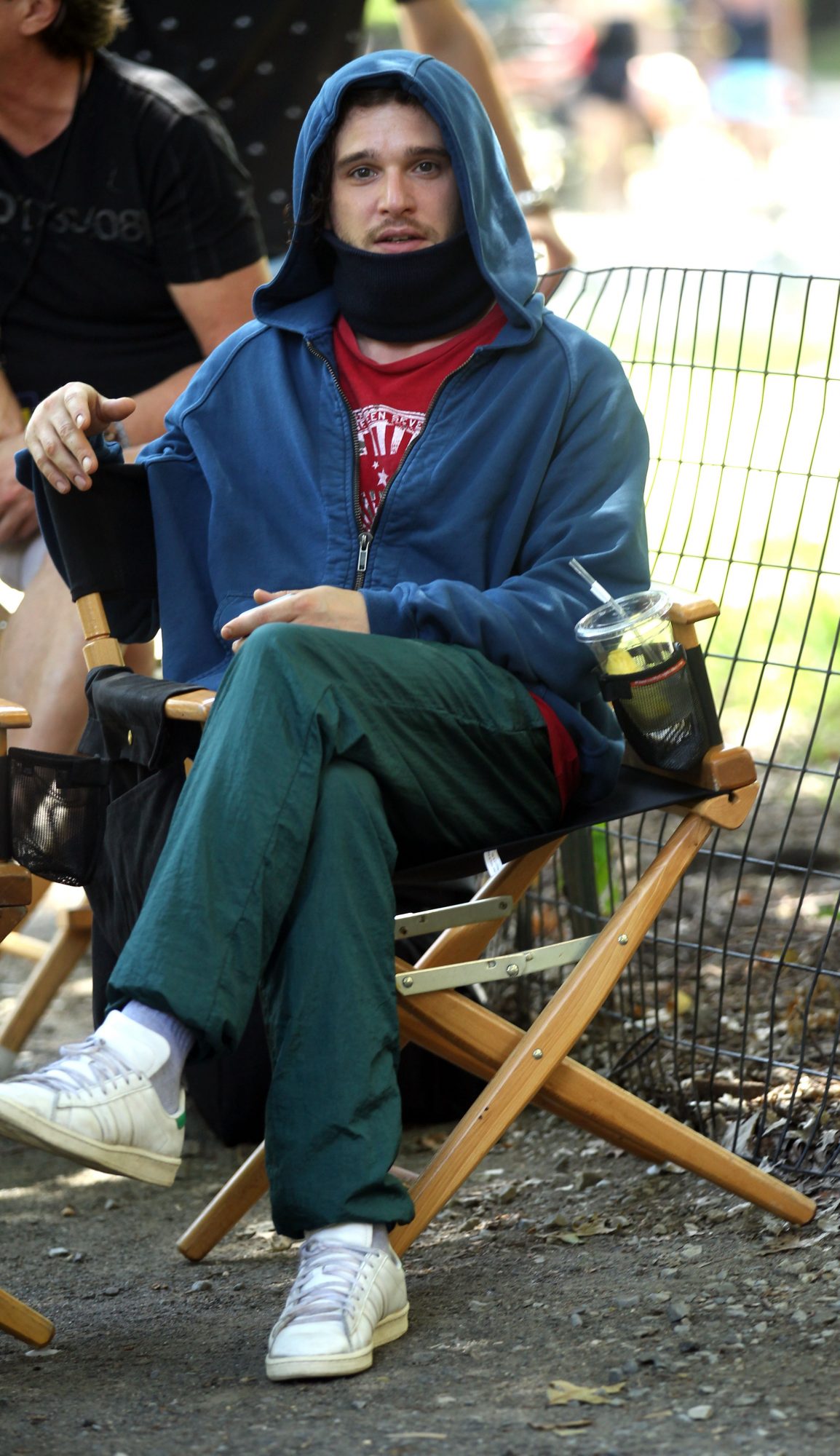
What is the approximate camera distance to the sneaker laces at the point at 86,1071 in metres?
2.06

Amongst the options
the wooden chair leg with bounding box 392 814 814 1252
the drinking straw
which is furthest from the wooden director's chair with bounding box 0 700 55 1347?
the drinking straw

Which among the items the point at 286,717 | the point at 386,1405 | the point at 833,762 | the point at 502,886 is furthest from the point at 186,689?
the point at 833,762

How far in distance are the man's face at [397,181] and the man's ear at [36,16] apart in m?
1.01

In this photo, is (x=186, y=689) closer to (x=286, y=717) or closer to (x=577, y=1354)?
(x=286, y=717)

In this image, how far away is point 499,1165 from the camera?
3137 millimetres

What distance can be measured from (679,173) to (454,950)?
1431cm

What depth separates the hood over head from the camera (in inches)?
103

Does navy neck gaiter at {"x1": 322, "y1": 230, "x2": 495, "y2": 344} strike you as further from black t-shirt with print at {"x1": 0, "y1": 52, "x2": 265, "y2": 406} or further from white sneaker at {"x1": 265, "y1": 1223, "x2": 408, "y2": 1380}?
white sneaker at {"x1": 265, "y1": 1223, "x2": 408, "y2": 1380}

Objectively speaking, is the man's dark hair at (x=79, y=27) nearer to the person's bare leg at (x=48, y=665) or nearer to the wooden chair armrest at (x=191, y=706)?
the person's bare leg at (x=48, y=665)

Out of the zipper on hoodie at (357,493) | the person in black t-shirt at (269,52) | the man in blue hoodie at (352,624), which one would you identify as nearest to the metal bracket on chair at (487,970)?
the man in blue hoodie at (352,624)

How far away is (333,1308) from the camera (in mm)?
2139

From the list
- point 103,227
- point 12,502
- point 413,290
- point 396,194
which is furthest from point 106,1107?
point 103,227

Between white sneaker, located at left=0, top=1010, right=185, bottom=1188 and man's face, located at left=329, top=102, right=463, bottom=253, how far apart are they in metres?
1.30

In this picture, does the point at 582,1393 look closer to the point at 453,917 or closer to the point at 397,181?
the point at 453,917
